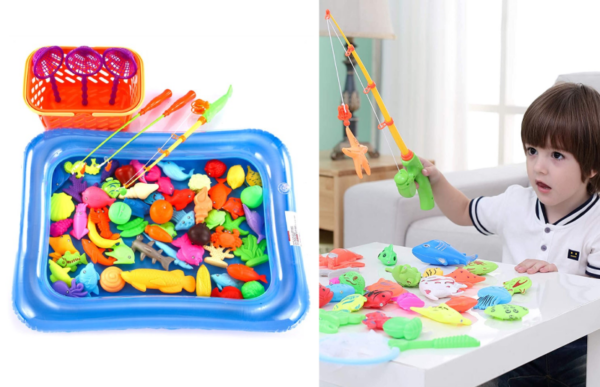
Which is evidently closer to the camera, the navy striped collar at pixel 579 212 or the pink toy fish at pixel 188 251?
the pink toy fish at pixel 188 251

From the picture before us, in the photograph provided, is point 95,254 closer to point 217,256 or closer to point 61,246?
point 61,246

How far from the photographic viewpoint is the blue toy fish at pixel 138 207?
0.70 metres

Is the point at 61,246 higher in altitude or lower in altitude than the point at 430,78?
lower

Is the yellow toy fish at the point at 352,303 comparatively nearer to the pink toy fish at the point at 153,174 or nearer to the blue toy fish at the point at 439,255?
the blue toy fish at the point at 439,255

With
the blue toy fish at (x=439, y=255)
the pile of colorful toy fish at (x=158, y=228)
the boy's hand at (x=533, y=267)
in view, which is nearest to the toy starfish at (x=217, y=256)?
the pile of colorful toy fish at (x=158, y=228)

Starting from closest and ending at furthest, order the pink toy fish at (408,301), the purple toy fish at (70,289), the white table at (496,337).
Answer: the white table at (496,337)
the pink toy fish at (408,301)
the purple toy fish at (70,289)

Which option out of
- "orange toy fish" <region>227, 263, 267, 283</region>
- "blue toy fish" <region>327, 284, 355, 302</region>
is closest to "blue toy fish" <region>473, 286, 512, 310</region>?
"blue toy fish" <region>327, 284, 355, 302</region>

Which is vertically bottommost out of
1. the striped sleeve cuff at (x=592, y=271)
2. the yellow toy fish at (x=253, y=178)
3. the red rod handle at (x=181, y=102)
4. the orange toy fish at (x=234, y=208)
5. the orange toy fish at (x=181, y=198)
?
the striped sleeve cuff at (x=592, y=271)

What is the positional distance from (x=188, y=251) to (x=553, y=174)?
48cm

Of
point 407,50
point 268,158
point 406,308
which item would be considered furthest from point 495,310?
point 407,50

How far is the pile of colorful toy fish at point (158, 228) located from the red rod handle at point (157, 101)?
69mm

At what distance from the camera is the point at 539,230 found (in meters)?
0.84

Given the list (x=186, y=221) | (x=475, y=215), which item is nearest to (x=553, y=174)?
(x=475, y=215)

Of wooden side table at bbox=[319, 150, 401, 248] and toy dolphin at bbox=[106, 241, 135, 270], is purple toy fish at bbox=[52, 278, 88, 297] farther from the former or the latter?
wooden side table at bbox=[319, 150, 401, 248]
